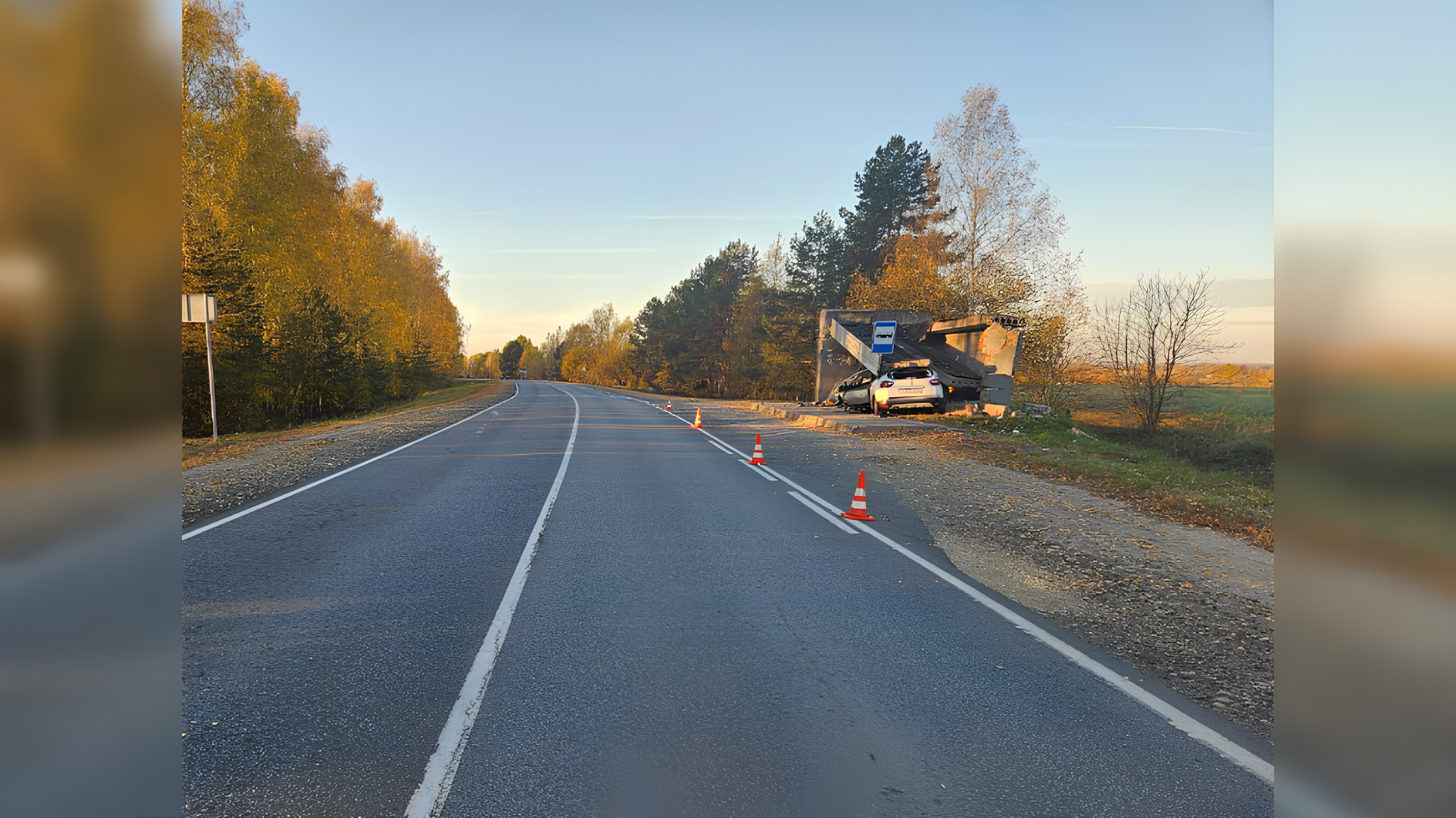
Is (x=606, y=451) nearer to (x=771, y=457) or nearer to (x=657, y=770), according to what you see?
(x=771, y=457)

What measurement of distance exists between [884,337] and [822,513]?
16.6m

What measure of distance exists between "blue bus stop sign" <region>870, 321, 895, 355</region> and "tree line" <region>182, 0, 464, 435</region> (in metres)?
19.0

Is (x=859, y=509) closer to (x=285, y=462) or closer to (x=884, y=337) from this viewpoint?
(x=285, y=462)

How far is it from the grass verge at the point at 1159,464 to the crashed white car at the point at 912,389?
3.43 ft

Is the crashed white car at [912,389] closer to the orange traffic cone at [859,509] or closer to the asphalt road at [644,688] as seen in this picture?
the orange traffic cone at [859,509]

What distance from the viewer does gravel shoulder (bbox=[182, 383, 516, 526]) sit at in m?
10.4

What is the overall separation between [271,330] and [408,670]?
88.8ft

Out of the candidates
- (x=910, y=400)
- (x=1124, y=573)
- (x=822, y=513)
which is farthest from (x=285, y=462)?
(x=910, y=400)

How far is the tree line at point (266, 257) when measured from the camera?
21.8 m

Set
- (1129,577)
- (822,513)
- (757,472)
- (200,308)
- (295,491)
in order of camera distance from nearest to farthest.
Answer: (1129,577)
(822,513)
(295,491)
(200,308)
(757,472)

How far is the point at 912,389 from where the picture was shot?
2522 centimetres

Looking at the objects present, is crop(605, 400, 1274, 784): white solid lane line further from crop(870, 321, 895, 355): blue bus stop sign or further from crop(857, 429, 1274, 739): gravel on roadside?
crop(870, 321, 895, 355): blue bus stop sign
